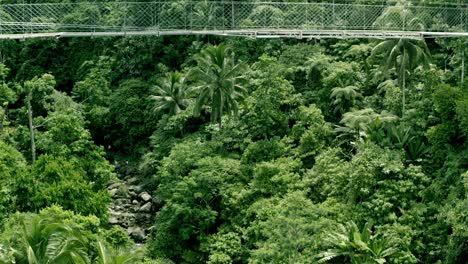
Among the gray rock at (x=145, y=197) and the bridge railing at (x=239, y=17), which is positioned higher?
the bridge railing at (x=239, y=17)

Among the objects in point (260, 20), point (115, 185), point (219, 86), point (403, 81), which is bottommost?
point (115, 185)

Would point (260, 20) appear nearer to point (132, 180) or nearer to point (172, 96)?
point (172, 96)

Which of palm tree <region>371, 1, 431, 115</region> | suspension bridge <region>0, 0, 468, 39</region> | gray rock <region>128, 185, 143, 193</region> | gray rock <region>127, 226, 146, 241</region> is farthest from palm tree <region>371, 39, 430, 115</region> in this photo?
gray rock <region>128, 185, 143, 193</region>

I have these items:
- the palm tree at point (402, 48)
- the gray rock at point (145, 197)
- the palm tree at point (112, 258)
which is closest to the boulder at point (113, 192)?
the gray rock at point (145, 197)

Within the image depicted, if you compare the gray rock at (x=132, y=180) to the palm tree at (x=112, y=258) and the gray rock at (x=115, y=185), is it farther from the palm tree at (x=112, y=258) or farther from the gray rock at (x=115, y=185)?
the palm tree at (x=112, y=258)

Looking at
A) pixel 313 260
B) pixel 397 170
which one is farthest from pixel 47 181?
Answer: pixel 397 170

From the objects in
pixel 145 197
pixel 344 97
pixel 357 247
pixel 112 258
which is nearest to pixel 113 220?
pixel 145 197

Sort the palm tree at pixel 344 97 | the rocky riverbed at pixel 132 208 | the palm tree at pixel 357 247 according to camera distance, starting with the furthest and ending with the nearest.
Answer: the rocky riverbed at pixel 132 208 → the palm tree at pixel 344 97 → the palm tree at pixel 357 247
